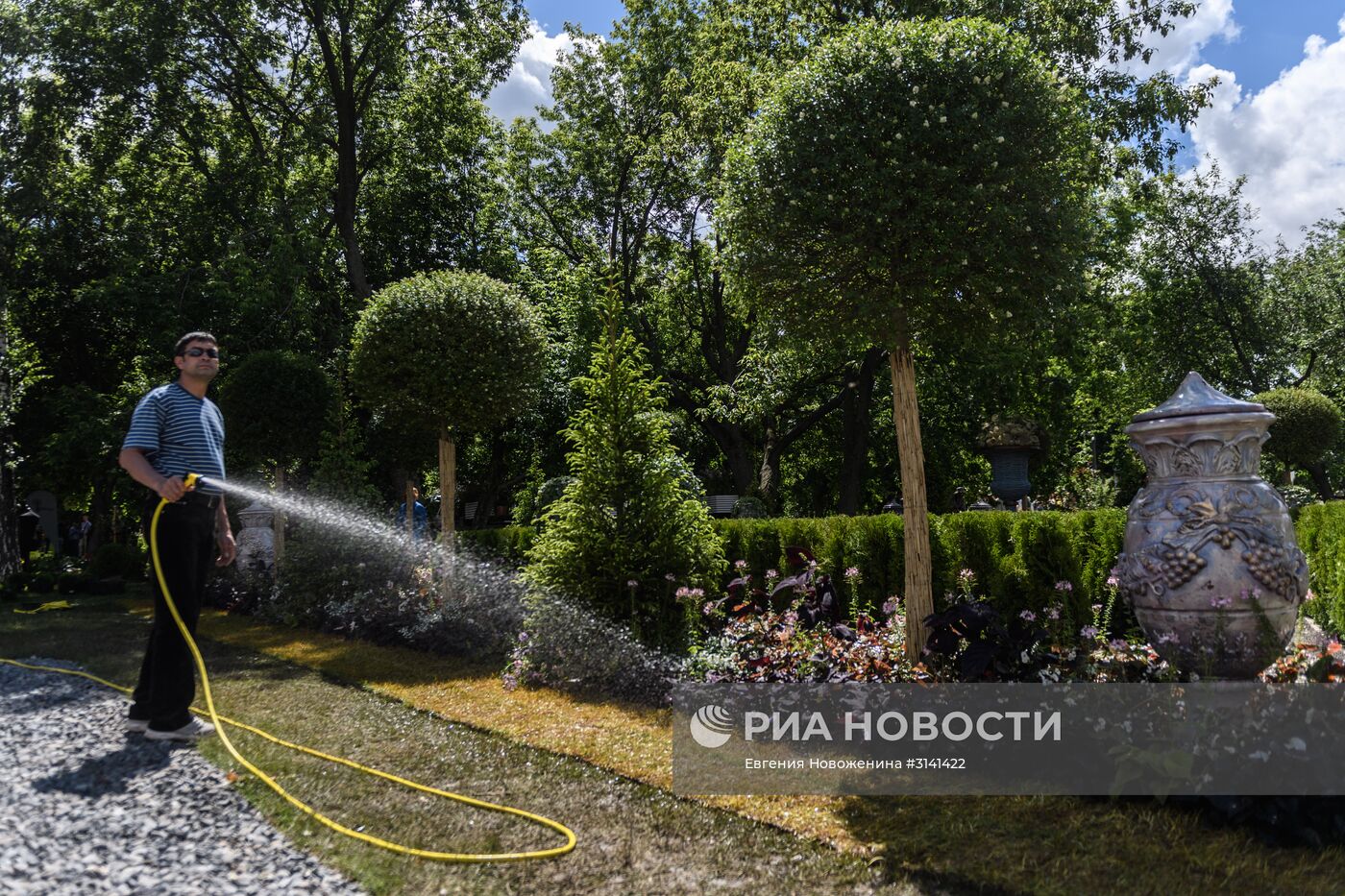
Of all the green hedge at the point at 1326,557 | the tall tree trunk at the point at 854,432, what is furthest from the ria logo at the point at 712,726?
the tall tree trunk at the point at 854,432

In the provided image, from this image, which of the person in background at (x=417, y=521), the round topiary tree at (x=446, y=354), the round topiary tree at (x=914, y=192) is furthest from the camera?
the person in background at (x=417, y=521)

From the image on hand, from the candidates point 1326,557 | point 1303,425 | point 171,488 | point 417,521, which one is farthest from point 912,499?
point 1303,425

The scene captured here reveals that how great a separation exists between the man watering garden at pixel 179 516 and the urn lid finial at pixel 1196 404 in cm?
473

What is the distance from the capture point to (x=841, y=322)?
548 cm

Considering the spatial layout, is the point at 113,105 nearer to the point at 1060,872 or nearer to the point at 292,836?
the point at 292,836

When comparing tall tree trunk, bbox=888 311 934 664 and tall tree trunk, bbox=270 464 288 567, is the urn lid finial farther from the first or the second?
tall tree trunk, bbox=270 464 288 567

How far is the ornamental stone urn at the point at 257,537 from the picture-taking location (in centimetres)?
1258

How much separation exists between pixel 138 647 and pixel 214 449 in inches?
177

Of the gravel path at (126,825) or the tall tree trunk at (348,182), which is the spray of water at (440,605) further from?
the tall tree trunk at (348,182)

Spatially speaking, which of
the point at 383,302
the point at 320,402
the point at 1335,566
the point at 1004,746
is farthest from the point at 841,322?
the point at 320,402

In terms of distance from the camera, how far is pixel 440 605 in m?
8.80

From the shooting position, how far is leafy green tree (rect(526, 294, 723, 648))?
22.8ft

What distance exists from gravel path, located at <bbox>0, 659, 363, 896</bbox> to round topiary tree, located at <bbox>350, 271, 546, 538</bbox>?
514 cm

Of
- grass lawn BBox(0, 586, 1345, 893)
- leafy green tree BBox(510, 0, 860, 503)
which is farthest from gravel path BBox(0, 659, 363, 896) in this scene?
leafy green tree BBox(510, 0, 860, 503)
